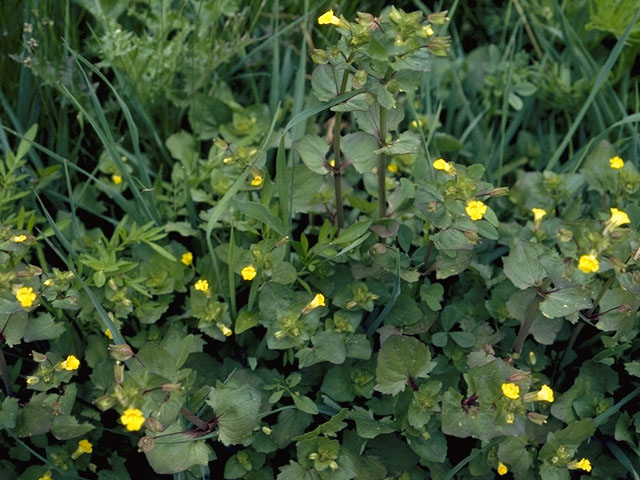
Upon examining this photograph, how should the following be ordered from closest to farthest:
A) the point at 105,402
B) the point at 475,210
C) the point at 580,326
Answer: the point at 105,402
the point at 475,210
the point at 580,326

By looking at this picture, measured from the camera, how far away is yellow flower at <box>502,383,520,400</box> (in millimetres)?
1531

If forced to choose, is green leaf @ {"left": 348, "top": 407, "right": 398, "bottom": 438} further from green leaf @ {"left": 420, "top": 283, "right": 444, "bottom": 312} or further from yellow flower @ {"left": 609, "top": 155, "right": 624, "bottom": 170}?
yellow flower @ {"left": 609, "top": 155, "right": 624, "bottom": 170}

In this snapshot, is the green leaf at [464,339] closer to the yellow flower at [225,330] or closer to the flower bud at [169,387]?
the yellow flower at [225,330]

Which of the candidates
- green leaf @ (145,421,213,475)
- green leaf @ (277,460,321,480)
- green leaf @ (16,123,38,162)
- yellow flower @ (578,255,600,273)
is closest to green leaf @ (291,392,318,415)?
green leaf @ (277,460,321,480)

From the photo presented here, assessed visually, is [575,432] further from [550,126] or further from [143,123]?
[143,123]

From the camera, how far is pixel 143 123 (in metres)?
2.32

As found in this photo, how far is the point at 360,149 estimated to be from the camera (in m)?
1.78

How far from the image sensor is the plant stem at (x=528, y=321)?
1640 millimetres

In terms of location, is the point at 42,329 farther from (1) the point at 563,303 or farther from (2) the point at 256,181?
(1) the point at 563,303

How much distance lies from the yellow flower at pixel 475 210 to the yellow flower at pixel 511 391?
38 centimetres

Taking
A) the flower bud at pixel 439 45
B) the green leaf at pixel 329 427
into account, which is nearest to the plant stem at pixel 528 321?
the green leaf at pixel 329 427

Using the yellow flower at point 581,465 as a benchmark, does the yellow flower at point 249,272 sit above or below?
above

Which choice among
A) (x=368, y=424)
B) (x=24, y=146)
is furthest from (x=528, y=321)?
(x=24, y=146)

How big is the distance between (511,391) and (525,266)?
1.00 ft
